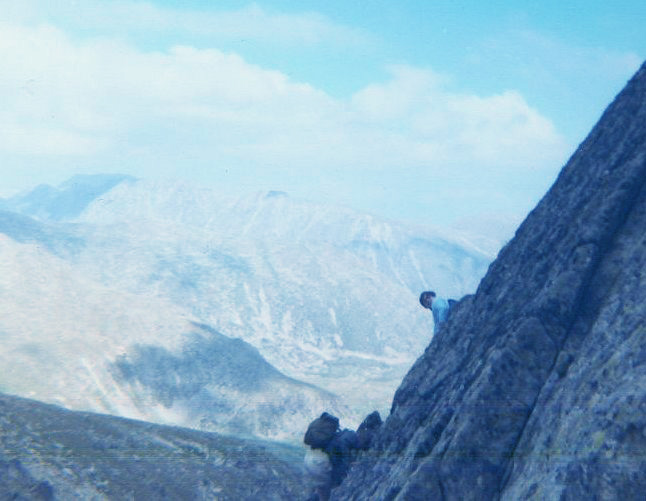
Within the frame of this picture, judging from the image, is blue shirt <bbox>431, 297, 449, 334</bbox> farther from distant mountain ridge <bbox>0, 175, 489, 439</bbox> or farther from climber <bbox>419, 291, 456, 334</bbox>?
distant mountain ridge <bbox>0, 175, 489, 439</bbox>

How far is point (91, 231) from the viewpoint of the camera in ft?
593

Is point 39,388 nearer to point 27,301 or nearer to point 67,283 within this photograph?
point 27,301

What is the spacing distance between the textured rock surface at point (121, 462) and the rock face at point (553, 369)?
11.7 meters

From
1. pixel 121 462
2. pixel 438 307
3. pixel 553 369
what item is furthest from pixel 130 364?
pixel 553 369

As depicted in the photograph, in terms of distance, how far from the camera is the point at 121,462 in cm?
2550

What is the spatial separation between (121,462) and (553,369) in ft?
62.4

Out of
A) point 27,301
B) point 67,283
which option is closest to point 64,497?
point 27,301

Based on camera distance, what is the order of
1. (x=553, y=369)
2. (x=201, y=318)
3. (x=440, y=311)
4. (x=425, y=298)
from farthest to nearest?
1. (x=201, y=318)
2. (x=425, y=298)
3. (x=440, y=311)
4. (x=553, y=369)

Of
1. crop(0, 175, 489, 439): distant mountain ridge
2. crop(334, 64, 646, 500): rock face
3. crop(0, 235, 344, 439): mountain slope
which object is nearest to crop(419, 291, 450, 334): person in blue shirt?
crop(334, 64, 646, 500): rock face

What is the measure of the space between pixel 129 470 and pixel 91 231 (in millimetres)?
164361

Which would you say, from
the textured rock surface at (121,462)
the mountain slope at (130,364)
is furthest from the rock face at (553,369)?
the mountain slope at (130,364)

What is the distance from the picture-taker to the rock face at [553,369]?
8562mm

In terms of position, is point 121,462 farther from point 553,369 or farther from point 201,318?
point 201,318

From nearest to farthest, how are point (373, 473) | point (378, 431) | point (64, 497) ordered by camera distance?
point (373, 473), point (378, 431), point (64, 497)
